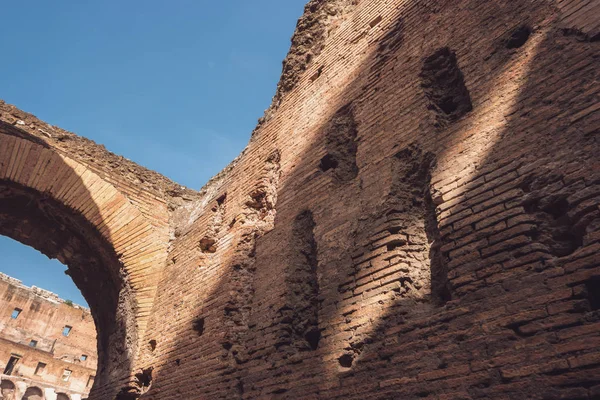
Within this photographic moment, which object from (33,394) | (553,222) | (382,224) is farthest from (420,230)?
(33,394)

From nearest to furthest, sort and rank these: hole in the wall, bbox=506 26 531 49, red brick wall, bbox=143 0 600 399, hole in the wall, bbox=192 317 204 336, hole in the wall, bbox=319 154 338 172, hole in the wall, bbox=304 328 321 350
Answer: red brick wall, bbox=143 0 600 399 → hole in the wall, bbox=506 26 531 49 → hole in the wall, bbox=304 328 321 350 → hole in the wall, bbox=319 154 338 172 → hole in the wall, bbox=192 317 204 336

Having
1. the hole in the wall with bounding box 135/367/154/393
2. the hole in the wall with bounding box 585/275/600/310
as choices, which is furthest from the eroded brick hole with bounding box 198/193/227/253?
the hole in the wall with bounding box 585/275/600/310

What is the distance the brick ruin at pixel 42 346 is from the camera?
21.7 m

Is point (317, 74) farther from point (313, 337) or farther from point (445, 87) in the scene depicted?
point (313, 337)

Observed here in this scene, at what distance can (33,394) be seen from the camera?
70.2ft

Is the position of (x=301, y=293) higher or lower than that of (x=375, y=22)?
lower

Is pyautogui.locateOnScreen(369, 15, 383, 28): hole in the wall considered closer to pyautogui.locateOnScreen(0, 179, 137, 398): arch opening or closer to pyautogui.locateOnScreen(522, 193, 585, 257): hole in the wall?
pyautogui.locateOnScreen(522, 193, 585, 257): hole in the wall

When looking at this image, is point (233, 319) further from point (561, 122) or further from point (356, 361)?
point (561, 122)

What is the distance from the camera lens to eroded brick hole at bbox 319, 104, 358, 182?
4.12m

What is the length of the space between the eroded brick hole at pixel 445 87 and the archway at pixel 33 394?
24.8 metres

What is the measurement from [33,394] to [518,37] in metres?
25.9

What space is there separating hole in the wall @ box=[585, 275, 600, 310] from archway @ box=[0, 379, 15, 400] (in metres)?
24.9

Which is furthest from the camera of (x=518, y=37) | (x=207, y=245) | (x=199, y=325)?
(x=207, y=245)

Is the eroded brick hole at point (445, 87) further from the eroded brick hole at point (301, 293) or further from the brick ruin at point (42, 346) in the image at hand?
the brick ruin at point (42, 346)
